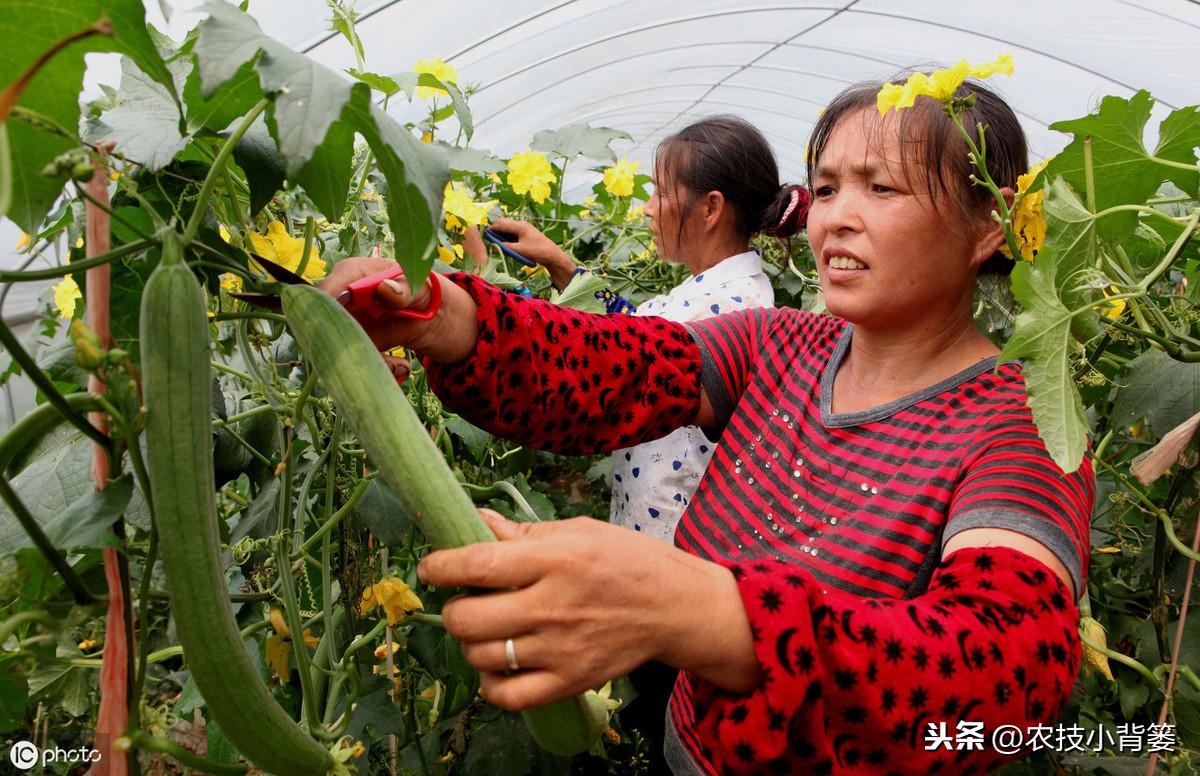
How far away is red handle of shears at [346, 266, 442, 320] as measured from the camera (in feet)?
2.53

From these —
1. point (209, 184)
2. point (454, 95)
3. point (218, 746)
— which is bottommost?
point (218, 746)

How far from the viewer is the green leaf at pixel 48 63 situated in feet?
1.65

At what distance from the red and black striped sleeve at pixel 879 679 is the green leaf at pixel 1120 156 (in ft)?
1.57

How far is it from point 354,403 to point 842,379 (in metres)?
0.69

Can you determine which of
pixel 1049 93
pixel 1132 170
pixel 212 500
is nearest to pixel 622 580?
pixel 212 500

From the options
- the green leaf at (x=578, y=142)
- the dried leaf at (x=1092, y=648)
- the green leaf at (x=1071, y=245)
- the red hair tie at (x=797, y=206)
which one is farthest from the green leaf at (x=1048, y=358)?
the green leaf at (x=578, y=142)

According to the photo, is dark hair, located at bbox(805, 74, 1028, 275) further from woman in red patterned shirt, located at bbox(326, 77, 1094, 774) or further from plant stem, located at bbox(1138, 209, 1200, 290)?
plant stem, located at bbox(1138, 209, 1200, 290)

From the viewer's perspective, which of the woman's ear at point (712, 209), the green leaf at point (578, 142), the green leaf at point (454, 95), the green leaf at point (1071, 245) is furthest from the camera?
the green leaf at point (578, 142)

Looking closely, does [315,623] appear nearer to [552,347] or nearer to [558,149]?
[552,347]

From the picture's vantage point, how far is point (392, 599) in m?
1.05

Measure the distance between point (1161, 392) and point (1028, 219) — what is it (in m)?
0.43

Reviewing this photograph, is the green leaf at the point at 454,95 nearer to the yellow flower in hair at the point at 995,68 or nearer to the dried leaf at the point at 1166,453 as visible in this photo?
the yellow flower in hair at the point at 995,68

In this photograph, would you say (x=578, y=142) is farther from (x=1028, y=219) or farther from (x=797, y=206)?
(x=1028, y=219)

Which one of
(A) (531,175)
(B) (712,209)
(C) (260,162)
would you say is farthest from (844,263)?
(A) (531,175)
